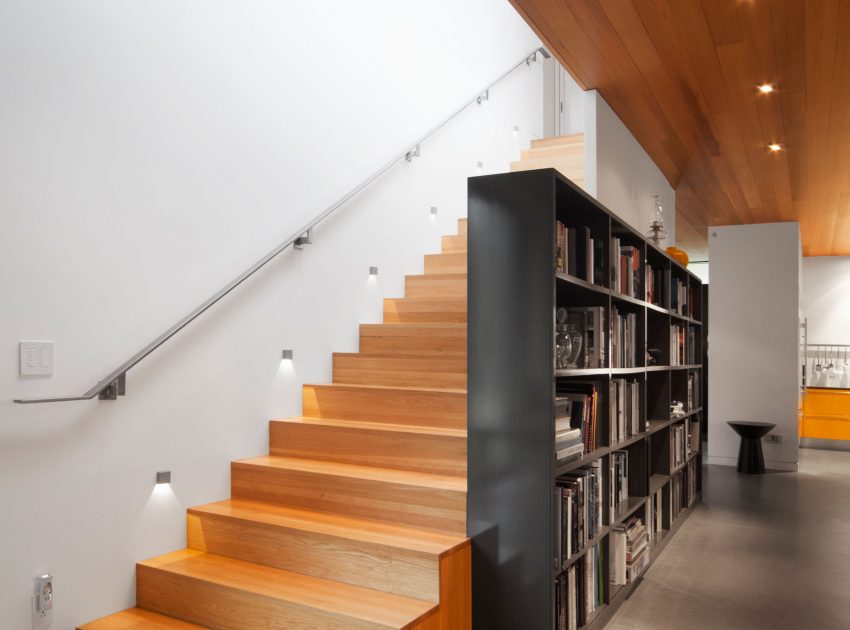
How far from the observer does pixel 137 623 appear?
2748mm

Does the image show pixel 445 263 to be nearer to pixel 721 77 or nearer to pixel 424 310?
pixel 424 310

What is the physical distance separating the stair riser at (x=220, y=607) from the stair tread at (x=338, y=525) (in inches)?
13.4

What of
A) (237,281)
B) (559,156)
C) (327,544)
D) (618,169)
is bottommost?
(327,544)

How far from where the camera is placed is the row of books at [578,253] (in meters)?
2.88

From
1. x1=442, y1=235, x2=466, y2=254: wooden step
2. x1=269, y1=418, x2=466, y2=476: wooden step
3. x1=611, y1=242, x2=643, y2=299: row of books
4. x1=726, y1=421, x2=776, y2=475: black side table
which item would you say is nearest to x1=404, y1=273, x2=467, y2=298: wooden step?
x1=442, y1=235, x2=466, y2=254: wooden step

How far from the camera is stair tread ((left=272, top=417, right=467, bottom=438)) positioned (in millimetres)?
3316

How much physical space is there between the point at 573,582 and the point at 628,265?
1.68 m

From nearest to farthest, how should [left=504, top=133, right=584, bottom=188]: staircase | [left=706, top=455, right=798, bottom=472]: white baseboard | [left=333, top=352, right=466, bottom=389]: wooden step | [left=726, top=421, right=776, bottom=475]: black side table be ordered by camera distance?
1. [left=333, top=352, right=466, bottom=389]: wooden step
2. [left=504, top=133, right=584, bottom=188]: staircase
3. [left=726, top=421, right=776, bottom=475]: black side table
4. [left=706, top=455, right=798, bottom=472]: white baseboard

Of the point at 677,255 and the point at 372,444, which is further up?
the point at 677,255

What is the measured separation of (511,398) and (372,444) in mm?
960

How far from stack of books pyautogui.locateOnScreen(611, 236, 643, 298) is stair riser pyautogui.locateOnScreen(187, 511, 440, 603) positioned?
5.39 ft

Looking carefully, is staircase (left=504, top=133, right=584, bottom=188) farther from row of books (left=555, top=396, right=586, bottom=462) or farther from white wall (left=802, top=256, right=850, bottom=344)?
white wall (left=802, top=256, right=850, bottom=344)

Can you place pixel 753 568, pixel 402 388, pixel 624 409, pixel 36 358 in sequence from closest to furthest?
pixel 36 358 → pixel 624 409 → pixel 402 388 → pixel 753 568

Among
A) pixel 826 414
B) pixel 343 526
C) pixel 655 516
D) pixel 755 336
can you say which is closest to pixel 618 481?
pixel 655 516
